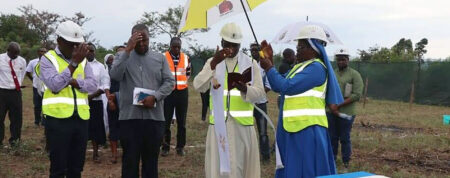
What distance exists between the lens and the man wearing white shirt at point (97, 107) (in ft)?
24.2

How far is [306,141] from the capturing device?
14.0 feet

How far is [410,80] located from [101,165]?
18.5m

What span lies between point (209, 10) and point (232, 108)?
107 cm

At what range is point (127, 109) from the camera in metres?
5.11

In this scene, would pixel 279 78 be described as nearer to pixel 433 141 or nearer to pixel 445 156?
pixel 445 156

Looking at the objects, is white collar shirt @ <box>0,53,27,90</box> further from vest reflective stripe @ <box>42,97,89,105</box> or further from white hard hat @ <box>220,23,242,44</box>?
white hard hat @ <box>220,23,242,44</box>

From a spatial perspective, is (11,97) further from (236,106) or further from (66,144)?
(236,106)

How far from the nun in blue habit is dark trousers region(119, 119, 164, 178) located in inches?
57.4

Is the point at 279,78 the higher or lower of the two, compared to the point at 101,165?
higher

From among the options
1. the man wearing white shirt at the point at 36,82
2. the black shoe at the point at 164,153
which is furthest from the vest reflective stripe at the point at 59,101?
the man wearing white shirt at the point at 36,82

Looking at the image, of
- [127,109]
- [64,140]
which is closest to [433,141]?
[127,109]

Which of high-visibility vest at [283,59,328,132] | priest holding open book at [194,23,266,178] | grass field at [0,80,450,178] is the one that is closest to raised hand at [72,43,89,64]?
priest holding open book at [194,23,266,178]

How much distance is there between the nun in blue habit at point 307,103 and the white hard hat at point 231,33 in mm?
714

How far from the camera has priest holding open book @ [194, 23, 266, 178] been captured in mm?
4918
